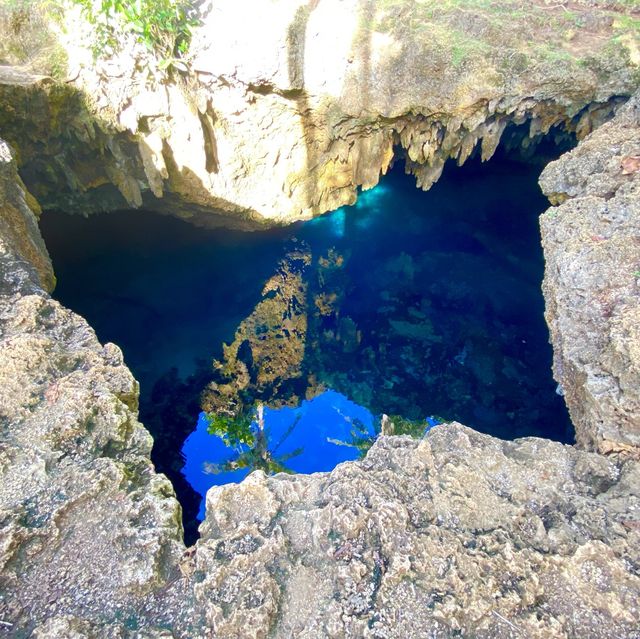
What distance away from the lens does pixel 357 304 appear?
35.1 ft

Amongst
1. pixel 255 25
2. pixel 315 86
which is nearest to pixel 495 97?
pixel 315 86

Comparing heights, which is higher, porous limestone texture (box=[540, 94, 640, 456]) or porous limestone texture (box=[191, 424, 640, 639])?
porous limestone texture (box=[540, 94, 640, 456])

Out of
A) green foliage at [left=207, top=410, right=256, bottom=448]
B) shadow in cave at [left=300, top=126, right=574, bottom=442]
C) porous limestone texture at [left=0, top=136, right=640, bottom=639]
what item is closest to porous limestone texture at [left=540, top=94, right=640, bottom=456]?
porous limestone texture at [left=0, top=136, right=640, bottom=639]

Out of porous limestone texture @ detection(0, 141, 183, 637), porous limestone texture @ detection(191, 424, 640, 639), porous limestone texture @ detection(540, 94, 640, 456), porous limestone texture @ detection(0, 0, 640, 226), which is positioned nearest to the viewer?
porous limestone texture @ detection(191, 424, 640, 639)

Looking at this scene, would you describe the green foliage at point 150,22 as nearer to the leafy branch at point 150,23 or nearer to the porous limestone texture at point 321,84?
the leafy branch at point 150,23

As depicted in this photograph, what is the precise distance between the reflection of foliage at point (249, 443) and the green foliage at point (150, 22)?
6.07 meters

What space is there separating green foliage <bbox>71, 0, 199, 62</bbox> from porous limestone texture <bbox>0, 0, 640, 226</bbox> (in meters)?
0.20

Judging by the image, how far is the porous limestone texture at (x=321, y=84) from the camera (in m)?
7.55

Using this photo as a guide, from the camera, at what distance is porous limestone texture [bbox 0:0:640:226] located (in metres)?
7.55

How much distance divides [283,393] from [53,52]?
6.98m

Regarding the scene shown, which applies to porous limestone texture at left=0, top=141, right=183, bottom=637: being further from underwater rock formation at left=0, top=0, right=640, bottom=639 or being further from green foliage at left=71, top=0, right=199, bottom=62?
green foliage at left=71, top=0, right=199, bottom=62

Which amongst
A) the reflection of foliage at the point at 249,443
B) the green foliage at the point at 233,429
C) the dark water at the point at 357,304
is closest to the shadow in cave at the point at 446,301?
the dark water at the point at 357,304

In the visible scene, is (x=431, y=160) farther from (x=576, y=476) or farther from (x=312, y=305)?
(x=576, y=476)

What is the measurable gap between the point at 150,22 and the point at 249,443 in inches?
270
